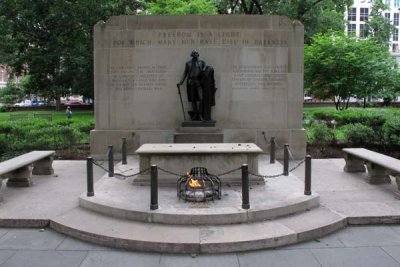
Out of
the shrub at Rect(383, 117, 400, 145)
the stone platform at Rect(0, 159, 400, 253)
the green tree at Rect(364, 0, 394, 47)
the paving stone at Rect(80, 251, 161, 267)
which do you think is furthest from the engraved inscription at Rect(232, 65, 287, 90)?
the green tree at Rect(364, 0, 394, 47)

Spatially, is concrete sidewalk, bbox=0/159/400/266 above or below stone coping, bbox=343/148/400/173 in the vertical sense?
below

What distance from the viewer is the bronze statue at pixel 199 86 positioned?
12.7 meters

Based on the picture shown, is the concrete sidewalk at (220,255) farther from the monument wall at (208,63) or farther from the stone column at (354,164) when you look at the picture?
the monument wall at (208,63)

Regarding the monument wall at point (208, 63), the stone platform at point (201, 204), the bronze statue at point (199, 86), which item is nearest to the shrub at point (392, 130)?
the monument wall at point (208, 63)

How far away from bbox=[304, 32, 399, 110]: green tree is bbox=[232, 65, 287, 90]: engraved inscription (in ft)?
39.6

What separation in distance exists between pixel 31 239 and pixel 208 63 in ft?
28.5

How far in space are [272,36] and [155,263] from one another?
9.90 meters

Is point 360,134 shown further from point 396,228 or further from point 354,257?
point 354,257

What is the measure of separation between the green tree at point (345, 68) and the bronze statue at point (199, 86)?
13917 mm

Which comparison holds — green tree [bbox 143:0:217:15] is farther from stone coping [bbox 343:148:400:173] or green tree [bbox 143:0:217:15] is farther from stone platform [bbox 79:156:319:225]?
stone platform [bbox 79:156:319:225]

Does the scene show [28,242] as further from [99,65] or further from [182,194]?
[99,65]

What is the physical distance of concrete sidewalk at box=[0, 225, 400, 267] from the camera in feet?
19.1

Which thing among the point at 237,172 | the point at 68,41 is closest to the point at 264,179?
the point at 237,172

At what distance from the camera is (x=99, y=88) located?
1377 centimetres
